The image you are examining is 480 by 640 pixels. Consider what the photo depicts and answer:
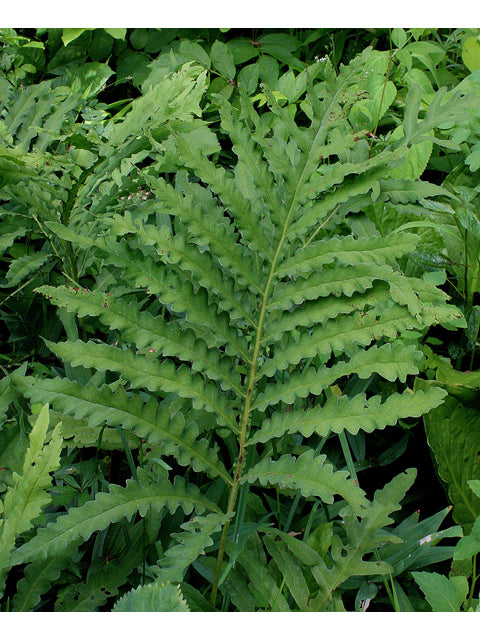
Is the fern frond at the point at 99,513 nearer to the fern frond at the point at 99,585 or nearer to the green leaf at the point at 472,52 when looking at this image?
the fern frond at the point at 99,585

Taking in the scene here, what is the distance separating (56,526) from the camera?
1108 millimetres

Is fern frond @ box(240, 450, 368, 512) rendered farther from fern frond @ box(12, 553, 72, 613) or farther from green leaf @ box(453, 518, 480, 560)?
fern frond @ box(12, 553, 72, 613)

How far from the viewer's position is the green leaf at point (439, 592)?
1.21 meters

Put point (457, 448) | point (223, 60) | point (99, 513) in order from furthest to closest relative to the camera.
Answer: point (223, 60)
point (457, 448)
point (99, 513)

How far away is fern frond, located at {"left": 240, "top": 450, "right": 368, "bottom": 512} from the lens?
43.7 inches

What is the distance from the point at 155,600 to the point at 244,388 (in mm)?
453

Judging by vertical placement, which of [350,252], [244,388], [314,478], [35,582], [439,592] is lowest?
[439,592]

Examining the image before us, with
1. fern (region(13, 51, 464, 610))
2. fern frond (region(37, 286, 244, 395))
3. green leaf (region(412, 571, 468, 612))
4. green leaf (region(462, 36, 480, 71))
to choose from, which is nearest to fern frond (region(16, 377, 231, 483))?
fern (region(13, 51, 464, 610))

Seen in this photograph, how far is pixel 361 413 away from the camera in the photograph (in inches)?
45.5

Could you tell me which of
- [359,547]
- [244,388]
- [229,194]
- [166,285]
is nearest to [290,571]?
[359,547]

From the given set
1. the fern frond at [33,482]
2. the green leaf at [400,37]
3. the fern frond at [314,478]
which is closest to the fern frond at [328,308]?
the fern frond at [314,478]

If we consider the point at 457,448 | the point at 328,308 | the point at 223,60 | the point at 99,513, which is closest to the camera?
the point at 99,513

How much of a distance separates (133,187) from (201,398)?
1.91ft

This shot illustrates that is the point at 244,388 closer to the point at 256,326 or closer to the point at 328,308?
the point at 256,326
